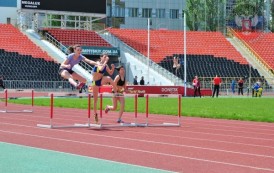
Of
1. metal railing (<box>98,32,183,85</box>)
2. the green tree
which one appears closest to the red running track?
metal railing (<box>98,32,183,85</box>)

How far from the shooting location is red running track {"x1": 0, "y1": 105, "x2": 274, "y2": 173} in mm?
9594

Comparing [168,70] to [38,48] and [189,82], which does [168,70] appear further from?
[38,48]

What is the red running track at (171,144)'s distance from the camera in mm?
9594

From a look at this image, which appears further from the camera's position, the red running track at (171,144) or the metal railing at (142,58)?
the metal railing at (142,58)

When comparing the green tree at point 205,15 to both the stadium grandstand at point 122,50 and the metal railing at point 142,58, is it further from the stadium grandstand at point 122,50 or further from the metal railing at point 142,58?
the metal railing at point 142,58

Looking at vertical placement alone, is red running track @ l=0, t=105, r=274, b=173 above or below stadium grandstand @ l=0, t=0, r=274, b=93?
below

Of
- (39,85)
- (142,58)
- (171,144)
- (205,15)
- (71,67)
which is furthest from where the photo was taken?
(205,15)

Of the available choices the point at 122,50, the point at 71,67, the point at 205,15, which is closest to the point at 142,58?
the point at 122,50

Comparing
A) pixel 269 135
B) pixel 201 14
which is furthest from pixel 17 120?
pixel 201 14

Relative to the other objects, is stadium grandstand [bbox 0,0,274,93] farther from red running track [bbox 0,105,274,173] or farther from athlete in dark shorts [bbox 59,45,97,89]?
athlete in dark shorts [bbox 59,45,97,89]

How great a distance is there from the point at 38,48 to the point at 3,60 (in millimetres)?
3887

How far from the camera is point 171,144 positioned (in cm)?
1248

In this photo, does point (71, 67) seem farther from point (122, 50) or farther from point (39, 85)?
point (122, 50)

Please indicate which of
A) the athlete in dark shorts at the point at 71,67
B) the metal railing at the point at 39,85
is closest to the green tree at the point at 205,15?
the metal railing at the point at 39,85
